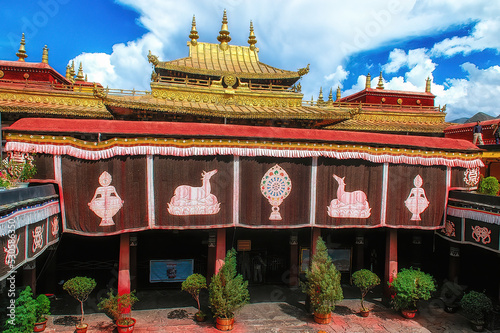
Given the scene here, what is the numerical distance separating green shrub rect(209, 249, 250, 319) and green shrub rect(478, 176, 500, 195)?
29.8 feet

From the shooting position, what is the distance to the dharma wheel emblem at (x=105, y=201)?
9.11 meters

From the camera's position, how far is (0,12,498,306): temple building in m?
9.02

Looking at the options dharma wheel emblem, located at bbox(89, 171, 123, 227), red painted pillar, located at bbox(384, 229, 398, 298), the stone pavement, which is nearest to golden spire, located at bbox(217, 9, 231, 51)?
dharma wheel emblem, located at bbox(89, 171, 123, 227)

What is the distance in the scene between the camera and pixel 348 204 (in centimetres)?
1064

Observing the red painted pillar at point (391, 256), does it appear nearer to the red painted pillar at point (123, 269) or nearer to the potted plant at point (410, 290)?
the potted plant at point (410, 290)

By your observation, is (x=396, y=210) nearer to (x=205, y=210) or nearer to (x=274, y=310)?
(x=274, y=310)

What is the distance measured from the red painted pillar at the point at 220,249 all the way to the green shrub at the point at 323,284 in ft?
9.93

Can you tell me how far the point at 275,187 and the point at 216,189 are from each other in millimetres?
1910

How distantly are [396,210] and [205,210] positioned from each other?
657 cm

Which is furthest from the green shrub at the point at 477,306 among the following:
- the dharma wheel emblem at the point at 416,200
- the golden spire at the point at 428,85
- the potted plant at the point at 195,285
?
the golden spire at the point at 428,85

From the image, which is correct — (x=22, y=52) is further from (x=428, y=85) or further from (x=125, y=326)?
(x=428, y=85)

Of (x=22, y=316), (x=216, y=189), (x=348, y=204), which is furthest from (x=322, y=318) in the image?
(x=22, y=316)

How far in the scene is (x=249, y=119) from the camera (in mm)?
14641

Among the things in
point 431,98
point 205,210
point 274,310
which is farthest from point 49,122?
point 431,98
